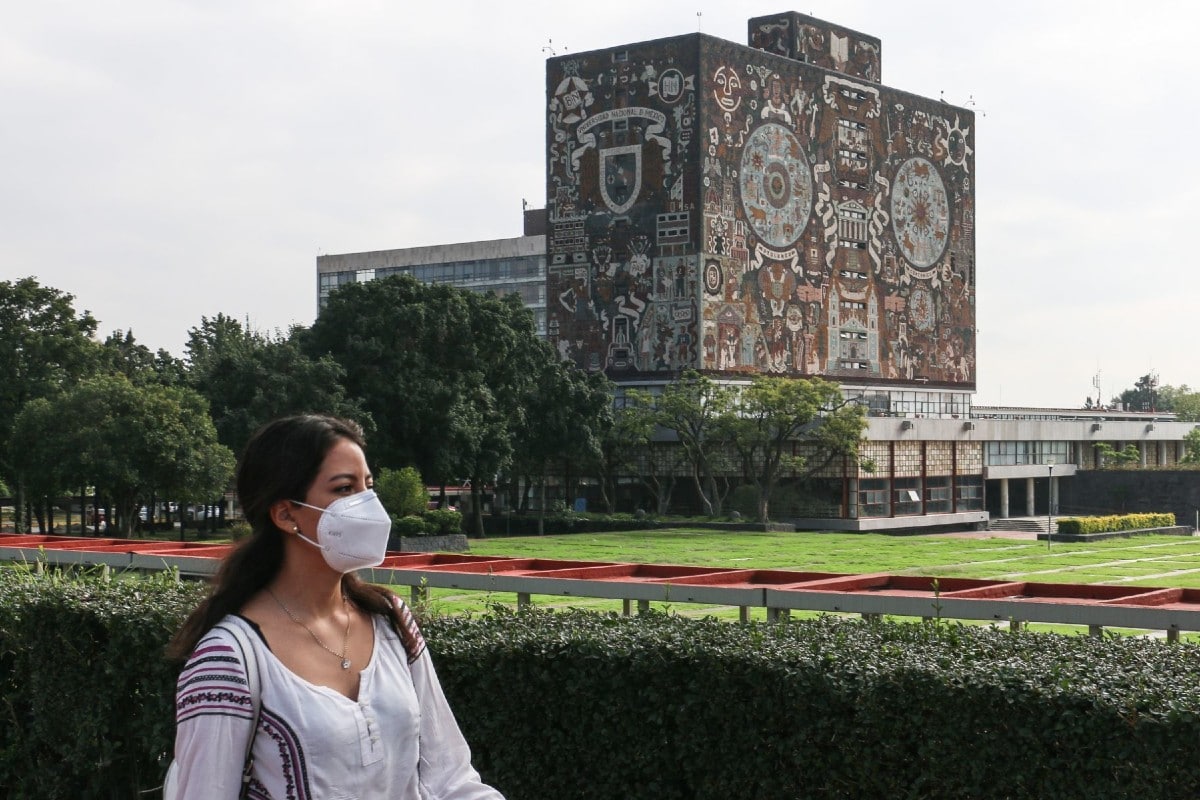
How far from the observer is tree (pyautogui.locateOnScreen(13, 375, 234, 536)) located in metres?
34.5

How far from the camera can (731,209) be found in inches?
2026

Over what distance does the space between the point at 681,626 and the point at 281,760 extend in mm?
3233

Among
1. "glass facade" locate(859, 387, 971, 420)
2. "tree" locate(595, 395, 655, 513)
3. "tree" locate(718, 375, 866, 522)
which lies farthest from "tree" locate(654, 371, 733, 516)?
"glass facade" locate(859, 387, 971, 420)

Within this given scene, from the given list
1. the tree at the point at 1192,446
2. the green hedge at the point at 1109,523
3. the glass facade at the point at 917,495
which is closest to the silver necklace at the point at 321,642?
the green hedge at the point at 1109,523

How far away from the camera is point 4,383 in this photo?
38.1 metres

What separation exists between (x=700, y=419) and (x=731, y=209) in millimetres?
8350

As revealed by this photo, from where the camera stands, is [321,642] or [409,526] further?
[409,526]

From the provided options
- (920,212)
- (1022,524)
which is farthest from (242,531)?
(920,212)

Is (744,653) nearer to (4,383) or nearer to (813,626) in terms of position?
(813,626)

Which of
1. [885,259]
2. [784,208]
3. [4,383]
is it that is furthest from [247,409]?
[885,259]

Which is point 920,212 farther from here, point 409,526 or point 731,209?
point 409,526

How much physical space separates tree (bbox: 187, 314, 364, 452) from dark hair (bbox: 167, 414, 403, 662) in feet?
106

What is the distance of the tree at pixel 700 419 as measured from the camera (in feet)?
157

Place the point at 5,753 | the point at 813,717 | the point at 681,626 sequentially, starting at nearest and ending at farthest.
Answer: the point at 813,717 < the point at 681,626 < the point at 5,753
